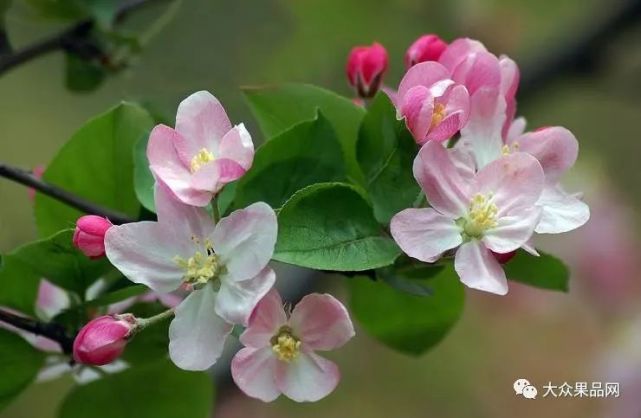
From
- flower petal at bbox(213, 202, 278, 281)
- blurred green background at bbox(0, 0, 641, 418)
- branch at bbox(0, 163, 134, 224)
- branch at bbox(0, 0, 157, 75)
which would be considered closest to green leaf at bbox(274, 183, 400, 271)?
flower petal at bbox(213, 202, 278, 281)

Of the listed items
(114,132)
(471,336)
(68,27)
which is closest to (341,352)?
(471,336)

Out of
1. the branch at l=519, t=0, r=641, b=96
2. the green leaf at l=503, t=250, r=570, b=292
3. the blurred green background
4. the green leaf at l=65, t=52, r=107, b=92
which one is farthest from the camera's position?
the blurred green background

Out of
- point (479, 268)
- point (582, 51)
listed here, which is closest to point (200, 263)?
point (479, 268)

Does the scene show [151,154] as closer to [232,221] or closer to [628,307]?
[232,221]

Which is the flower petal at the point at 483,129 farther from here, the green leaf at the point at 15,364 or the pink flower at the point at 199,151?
the green leaf at the point at 15,364

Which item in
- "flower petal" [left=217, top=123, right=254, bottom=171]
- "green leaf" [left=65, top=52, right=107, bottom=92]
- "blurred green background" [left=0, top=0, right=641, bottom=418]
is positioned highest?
"green leaf" [left=65, top=52, right=107, bottom=92]

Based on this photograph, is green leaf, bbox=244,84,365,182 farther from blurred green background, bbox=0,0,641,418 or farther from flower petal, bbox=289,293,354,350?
blurred green background, bbox=0,0,641,418
